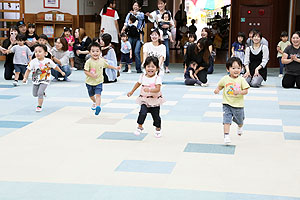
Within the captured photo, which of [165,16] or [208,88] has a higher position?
[165,16]

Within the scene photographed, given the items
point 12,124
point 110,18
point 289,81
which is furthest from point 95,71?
point 110,18

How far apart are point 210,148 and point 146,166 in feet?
3.52

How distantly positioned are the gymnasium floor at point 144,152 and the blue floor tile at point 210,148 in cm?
1

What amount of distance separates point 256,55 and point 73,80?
4409 millimetres

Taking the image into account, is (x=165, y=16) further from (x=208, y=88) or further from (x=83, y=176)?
(x=83, y=176)

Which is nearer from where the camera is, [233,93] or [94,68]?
[233,93]

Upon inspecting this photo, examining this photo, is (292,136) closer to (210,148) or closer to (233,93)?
(233,93)

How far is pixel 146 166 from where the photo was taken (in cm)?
512

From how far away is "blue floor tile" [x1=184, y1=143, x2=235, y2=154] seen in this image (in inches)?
226

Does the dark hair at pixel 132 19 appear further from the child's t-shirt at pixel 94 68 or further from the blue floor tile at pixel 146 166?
the blue floor tile at pixel 146 166

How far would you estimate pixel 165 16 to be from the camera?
13.5m

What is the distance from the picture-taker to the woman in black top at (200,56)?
11.4 metres

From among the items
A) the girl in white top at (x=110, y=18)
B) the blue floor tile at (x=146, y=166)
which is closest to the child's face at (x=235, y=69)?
the blue floor tile at (x=146, y=166)

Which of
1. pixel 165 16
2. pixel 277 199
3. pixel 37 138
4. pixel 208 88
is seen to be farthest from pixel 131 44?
pixel 277 199
